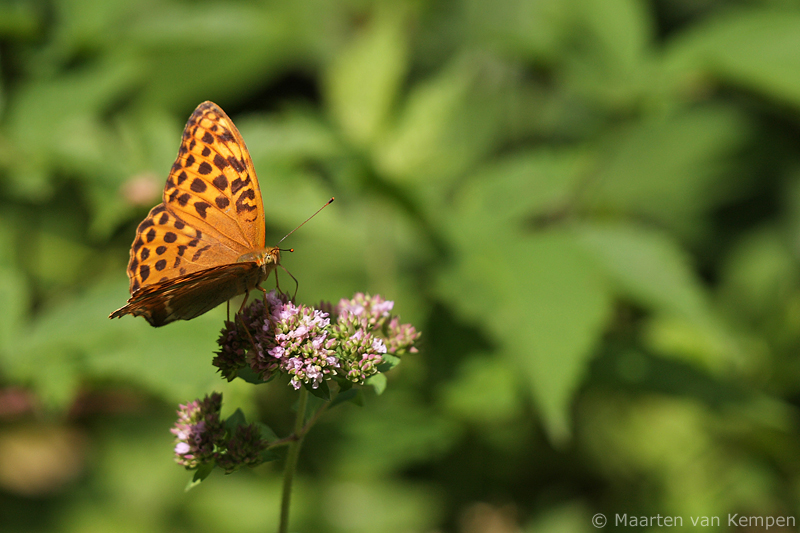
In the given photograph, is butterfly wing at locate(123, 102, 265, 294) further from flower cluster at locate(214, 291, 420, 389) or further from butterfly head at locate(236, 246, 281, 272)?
flower cluster at locate(214, 291, 420, 389)

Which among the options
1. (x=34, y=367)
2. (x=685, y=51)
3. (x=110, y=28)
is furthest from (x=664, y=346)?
(x=110, y=28)

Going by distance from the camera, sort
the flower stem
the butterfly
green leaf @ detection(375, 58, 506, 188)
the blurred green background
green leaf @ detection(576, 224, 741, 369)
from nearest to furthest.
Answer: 1. the flower stem
2. the butterfly
3. the blurred green background
4. green leaf @ detection(576, 224, 741, 369)
5. green leaf @ detection(375, 58, 506, 188)

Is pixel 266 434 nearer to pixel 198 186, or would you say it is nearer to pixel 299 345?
pixel 299 345

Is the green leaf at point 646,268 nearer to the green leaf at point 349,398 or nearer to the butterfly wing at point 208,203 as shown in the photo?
the green leaf at point 349,398
